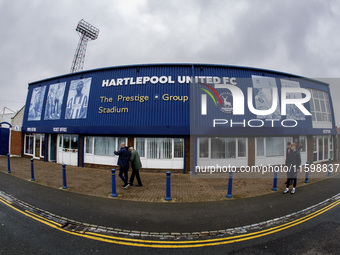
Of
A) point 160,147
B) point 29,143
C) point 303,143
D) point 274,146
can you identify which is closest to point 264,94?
point 274,146

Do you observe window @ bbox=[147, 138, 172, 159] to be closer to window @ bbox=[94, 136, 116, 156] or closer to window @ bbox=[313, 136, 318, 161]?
window @ bbox=[94, 136, 116, 156]

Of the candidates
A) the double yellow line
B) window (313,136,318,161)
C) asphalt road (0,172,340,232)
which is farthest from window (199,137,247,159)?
window (313,136,318,161)

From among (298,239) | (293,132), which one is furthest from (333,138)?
(298,239)

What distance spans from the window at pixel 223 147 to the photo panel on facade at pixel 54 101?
40.8 ft

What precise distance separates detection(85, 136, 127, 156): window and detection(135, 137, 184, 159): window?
1383 mm

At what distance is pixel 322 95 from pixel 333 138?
4574 millimetres

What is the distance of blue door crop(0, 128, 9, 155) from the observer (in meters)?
17.9

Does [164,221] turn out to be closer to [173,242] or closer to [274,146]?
[173,242]

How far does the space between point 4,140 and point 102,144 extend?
14.2 m

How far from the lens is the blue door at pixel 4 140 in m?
17.9

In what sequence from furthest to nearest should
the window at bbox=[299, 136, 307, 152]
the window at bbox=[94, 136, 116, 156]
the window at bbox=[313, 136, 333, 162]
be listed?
the window at bbox=[313, 136, 333, 162]
the window at bbox=[299, 136, 307, 152]
the window at bbox=[94, 136, 116, 156]

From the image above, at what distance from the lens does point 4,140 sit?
18.0 metres

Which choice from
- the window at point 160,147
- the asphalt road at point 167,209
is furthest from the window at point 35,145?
the window at point 160,147

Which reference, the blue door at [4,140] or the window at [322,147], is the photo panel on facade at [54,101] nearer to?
the blue door at [4,140]
